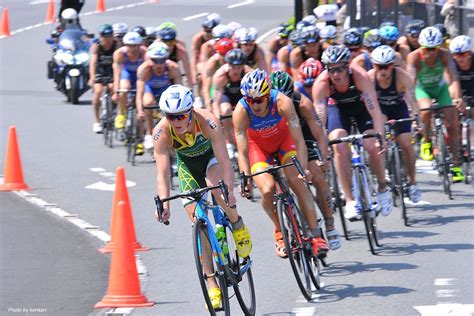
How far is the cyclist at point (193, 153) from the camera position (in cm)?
1030

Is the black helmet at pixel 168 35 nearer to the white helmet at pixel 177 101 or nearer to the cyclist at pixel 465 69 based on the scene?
the cyclist at pixel 465 69

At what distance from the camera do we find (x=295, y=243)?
11328 millimetres

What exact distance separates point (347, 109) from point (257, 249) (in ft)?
6.06

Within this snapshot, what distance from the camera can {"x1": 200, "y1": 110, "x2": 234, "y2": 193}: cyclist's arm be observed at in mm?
10523

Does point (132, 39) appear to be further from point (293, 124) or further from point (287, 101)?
point (293, 124)

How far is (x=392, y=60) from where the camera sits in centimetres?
1484

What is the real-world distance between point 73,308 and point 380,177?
4.06 m

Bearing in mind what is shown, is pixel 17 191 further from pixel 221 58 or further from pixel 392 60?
pixel 392 60

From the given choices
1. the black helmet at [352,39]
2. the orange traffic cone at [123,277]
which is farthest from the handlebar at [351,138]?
the black helmet at [352,39]

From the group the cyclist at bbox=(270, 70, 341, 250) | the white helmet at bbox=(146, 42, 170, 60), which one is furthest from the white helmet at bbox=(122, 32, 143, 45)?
the cyclist at bbox=(270, 70, 341, 250)

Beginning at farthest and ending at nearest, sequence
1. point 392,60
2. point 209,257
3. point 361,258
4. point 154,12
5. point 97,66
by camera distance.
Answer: point 154,12 < point 97,66 < point 392,60 < point 361,258 < point 209,257

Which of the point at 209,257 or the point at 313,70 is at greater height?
the point at 313,70

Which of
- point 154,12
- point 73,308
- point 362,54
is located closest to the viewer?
point 73,308

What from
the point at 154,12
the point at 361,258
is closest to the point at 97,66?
the point at 361,258
